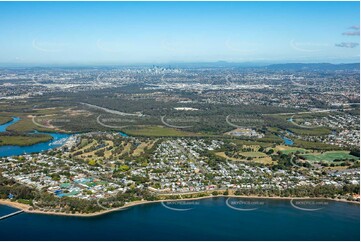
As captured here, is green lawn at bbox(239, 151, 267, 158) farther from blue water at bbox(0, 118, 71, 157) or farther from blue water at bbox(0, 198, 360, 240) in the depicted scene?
blue water at bbox(0, 118, 71, 157)

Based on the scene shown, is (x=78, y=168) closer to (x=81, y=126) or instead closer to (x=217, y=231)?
(x=217, y=231)

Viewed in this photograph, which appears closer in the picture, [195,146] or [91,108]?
[195,146]

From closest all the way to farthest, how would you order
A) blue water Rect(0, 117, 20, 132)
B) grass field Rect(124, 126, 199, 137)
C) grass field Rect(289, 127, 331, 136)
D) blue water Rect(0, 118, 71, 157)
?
1. blue water Rect(0, 118, 71, 157)
2. grass field Rect(124, 126, 199, 137)
3. grass field Rect(289, 127, 331, 136)
4. blue water Rect(0, 117, 20, 132)

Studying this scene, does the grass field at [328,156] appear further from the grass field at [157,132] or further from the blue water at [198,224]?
the grass field at [157,132]

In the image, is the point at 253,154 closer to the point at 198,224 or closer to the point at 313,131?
the point at 313,131

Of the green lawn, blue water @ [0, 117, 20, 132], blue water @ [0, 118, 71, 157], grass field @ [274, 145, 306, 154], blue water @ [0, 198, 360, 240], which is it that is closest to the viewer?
blue water @ [0, 198, 360, 240]

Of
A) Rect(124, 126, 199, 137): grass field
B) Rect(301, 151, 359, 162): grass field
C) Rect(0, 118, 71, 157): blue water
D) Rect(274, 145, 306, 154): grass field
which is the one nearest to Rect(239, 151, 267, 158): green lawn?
Rect(274, 145, 306, 154): grass field

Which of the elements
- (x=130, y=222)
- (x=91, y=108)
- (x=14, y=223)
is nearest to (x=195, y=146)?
(x=130, y=222)
